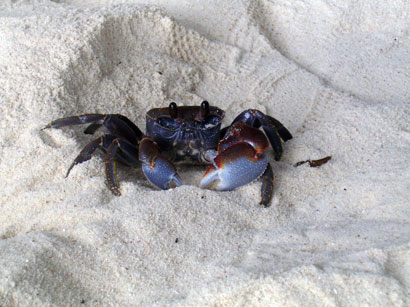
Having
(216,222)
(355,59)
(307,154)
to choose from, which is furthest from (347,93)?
(216,222)

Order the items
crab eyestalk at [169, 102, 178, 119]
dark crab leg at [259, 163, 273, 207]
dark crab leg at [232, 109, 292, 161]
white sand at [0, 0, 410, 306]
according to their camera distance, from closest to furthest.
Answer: white sand at [0, 0, 410, 306]
dark crab leg at [259, 163, 273, 207]
crab eyestalk at [169, 102, 178, 119]
dark crab leg at [232, 109, 292, 161]

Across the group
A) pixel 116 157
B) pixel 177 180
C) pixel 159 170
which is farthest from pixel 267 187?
pixel 116 157

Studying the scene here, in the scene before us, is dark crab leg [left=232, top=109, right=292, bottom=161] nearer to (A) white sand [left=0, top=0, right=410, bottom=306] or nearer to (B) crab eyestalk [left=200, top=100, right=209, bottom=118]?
(A) white sand [left=0, top=0, right=410, bottom=306]

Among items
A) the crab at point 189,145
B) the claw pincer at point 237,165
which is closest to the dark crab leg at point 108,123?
the crab at point 189,145

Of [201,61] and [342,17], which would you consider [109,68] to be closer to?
[201,61]

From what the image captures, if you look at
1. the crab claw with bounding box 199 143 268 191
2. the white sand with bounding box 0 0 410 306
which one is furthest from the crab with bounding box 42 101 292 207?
the white sand with bounding box 0 0 410 306
